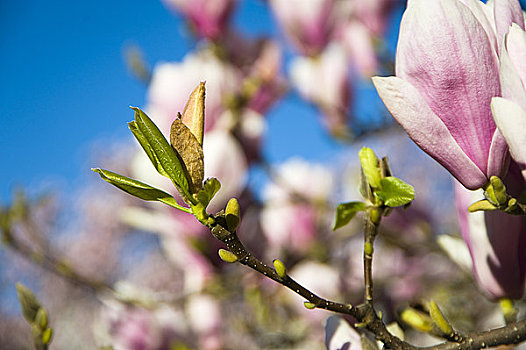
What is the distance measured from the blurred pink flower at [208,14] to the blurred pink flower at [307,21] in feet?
0.50

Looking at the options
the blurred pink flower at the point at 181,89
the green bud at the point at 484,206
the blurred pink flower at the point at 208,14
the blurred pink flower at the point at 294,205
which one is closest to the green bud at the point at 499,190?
the green bud at the point at 484,206

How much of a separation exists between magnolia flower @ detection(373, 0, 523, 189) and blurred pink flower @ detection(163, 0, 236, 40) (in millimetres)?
870

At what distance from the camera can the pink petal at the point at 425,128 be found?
40 centimetres

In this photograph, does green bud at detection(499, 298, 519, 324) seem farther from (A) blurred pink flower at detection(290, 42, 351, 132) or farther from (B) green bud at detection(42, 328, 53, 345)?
(A) blurred pink flower at detection(290, 42, 351, 132)

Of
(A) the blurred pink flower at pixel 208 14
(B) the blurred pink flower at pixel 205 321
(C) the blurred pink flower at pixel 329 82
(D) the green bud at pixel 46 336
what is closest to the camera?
(D) the green bud at pixel 46 336

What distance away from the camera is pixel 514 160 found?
1.37 feet

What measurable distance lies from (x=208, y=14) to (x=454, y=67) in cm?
91

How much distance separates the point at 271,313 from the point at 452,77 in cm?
100

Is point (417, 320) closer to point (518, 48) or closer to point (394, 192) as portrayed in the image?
point (394, 192)

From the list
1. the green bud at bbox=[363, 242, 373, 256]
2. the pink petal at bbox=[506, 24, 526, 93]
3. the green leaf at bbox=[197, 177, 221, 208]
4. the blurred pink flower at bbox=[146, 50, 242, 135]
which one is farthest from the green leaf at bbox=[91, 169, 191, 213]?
the blurred pink flower at bbox=[146, 50, 242, 135]

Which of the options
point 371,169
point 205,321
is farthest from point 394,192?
point 205,321

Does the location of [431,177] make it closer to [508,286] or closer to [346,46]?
[346,46]

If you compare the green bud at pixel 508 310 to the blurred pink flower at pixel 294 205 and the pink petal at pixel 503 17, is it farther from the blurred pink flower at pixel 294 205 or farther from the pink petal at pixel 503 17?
the blurred pink flower at pixel 294 205

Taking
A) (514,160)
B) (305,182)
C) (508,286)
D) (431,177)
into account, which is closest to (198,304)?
(305,182)
